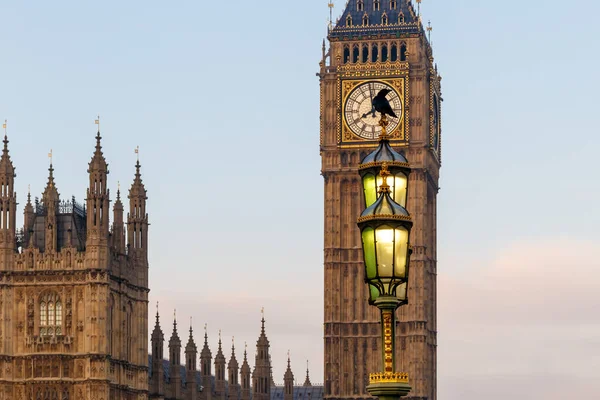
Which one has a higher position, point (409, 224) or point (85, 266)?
point (85, 266)

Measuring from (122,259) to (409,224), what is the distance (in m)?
73.3

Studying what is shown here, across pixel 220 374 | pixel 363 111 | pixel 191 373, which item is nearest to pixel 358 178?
pixel 363 111

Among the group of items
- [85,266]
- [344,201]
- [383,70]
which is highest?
[383,70]

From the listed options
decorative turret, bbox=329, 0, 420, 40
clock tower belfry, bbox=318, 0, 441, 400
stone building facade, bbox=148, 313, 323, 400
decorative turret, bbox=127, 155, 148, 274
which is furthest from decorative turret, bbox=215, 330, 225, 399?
decorative turret, bbox=329, 0, 420, 40

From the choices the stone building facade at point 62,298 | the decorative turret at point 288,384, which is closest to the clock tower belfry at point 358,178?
the decorative turret at point 288,384

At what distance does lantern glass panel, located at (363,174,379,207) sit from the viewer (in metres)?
19.4

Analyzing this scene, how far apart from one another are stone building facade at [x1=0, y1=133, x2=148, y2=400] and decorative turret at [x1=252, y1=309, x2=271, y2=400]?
21.3 meters

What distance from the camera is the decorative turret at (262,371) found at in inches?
4395

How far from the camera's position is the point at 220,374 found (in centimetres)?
10950

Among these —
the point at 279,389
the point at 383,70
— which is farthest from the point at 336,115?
the point at 279,389

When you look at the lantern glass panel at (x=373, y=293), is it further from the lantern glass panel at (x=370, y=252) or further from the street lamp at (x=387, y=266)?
the lantern glass panel at (x=370, y=252)

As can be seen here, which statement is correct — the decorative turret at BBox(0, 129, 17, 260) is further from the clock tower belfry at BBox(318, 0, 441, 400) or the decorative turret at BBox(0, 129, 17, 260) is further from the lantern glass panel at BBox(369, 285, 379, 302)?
the lantern glass panel at BBox(369, 285, 379, 302)

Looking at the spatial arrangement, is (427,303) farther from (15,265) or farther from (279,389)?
(15,265)

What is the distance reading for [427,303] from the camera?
12212 cm
